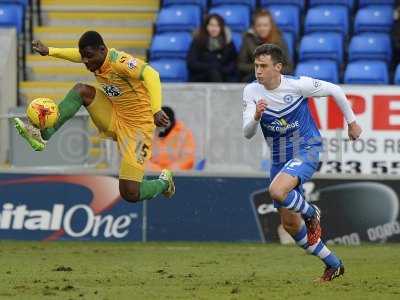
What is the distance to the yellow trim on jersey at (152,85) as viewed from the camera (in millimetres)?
10997

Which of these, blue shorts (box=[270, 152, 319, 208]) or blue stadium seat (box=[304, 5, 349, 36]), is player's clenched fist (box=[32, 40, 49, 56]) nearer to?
blue shorts (box=[270, 152, 319, 208])

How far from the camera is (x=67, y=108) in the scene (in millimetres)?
11359

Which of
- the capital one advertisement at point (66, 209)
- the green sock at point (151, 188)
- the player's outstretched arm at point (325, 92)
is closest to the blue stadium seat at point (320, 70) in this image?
the capital one advertisement at point (66, 209)

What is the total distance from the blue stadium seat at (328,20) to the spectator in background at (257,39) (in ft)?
4.88

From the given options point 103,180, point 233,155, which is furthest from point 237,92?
point 103,180

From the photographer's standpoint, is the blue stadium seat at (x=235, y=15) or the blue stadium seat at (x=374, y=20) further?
the blue stadium seat at (x=235, y=15)

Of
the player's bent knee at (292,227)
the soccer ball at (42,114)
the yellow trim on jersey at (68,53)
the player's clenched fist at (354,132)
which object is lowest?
the player's bent knee at (292,227)

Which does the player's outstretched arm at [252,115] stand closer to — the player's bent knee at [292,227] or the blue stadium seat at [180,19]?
the player's bent knee at [292,227]

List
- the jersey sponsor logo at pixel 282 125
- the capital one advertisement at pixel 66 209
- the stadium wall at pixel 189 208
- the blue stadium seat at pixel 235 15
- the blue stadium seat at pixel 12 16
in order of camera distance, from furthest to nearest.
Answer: the blue stadium seat at pixel 12 16 < the blue stadium seat at pixel 235 15 < the capital one advertisement at pixel 66 209 < the stadium wall at pixel 189 208 < the jersey sponsor logo at pixel 282 125

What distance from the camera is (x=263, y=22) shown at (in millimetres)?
15508

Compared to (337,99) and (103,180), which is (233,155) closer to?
(103,180)

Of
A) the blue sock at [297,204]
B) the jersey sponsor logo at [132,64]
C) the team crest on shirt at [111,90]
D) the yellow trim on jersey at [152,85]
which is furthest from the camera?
the team crest on shirt at [111,90]

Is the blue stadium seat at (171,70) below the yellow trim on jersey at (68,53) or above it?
above

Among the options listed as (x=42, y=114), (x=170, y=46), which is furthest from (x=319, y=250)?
(x=170, y=46)
